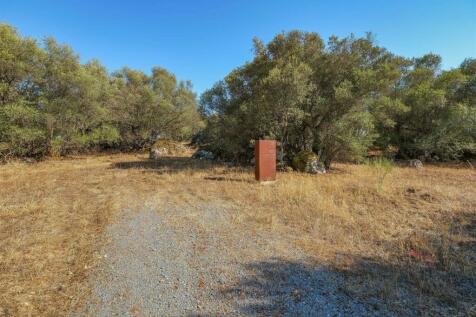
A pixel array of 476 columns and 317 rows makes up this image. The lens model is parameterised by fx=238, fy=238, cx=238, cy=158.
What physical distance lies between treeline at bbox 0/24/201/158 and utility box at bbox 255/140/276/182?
13.3 meters

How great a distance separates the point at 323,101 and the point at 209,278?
9579 millimetres

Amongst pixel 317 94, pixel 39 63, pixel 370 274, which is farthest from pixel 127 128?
pixel 370 274

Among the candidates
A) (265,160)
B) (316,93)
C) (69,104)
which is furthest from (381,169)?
(69,104)

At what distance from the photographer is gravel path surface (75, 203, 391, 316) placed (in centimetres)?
245

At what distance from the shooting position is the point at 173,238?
4.22 meters

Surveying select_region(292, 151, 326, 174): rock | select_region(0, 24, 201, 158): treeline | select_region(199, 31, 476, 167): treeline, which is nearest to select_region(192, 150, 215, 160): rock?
select_region(199, 31, 476, 167): treeline

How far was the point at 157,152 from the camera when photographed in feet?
59.7

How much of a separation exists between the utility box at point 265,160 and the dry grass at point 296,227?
1.82 feet

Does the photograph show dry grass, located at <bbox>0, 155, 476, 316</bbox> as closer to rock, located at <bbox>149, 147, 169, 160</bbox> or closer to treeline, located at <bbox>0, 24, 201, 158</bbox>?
treeline, located at <bbox>0, 24, 201, 158</bbox>

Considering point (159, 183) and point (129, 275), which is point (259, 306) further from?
point (159, 183)

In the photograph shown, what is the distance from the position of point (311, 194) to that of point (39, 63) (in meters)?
17.0

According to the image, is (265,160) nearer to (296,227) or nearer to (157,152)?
(296,227)

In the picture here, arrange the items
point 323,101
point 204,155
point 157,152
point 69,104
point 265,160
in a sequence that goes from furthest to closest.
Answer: point 157,152
point 204,155
point 69,104
point 323,101
point 265,160

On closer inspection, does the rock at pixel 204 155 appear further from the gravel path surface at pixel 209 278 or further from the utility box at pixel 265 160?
the gravel path surface at pixel 209 278
